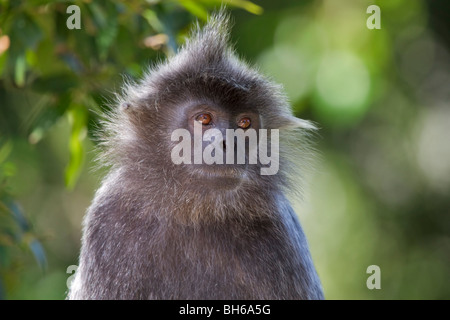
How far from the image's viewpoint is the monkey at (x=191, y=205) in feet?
15.6

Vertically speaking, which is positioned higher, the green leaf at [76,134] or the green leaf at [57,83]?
the green leaf at [57,83]

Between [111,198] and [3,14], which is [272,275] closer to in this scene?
[111,198]

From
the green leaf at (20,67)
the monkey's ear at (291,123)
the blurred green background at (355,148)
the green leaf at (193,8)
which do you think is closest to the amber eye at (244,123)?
the monkey's ear at (291,123)

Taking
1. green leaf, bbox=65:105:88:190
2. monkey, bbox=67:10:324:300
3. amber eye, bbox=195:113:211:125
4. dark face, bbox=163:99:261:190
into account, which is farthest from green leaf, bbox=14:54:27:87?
amber eye, bbox=195:113:211:125

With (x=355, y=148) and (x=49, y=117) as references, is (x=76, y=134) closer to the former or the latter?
(x=49, y=117)

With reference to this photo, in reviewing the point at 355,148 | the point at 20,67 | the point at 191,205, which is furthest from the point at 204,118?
Answer: the point at 355,148

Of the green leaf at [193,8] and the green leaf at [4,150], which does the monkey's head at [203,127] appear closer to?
the green leaf at [193,8]

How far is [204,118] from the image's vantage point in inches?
199

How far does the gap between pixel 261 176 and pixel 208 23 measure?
4.13ft

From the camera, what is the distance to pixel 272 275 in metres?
4.87

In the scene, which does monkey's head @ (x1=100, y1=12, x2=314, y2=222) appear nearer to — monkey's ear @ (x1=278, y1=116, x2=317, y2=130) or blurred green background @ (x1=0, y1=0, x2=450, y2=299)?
monkey's ear @ (x1=278, y1=116, x2=317, y2=130)

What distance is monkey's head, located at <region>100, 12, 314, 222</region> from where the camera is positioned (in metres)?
4.91

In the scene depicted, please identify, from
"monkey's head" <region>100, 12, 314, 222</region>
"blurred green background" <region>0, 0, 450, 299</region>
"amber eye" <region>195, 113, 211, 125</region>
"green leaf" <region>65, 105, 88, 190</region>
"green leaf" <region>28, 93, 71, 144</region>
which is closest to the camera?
"monkey's head" <region>100, 12, 314, 222</region>
